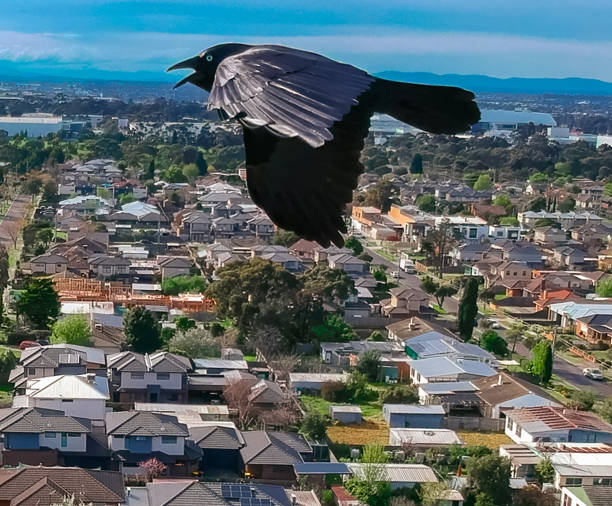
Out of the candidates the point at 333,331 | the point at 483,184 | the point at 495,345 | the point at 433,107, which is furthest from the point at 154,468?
the point at 483,184

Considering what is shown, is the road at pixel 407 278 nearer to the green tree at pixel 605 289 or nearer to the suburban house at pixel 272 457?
the green tree at pixel 605 289

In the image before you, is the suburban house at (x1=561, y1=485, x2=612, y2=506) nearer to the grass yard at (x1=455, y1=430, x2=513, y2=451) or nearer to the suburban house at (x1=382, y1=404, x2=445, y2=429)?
the grass yard at (x1=455, y1=430, x2=513, y2=451)

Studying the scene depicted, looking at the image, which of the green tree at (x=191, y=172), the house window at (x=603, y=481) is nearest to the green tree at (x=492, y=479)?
the house window at (x=603, y=481)

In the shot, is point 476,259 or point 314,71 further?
point 476,259

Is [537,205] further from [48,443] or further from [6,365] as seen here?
[48,443]

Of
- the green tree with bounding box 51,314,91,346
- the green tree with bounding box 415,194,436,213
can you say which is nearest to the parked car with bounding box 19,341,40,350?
the green tree with bounding box 51,314,91,346

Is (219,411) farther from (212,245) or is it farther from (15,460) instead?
(212,245)

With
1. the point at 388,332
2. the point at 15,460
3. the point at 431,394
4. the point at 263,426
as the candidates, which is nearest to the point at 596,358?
the point at 388,332
